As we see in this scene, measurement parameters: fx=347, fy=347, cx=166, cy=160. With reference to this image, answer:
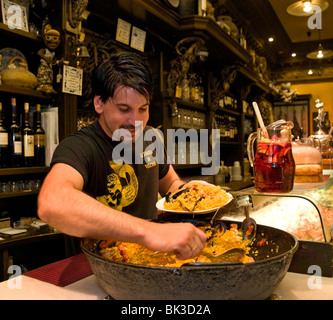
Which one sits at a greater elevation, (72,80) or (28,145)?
(72,80)

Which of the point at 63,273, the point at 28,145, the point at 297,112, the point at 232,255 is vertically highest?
the point at 297,112

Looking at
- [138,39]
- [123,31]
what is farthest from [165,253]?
[138,39]

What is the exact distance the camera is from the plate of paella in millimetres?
1233

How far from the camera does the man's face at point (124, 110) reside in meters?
1.43

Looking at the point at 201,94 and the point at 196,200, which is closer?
the point at 196,200

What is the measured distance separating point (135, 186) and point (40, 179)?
4.05ft

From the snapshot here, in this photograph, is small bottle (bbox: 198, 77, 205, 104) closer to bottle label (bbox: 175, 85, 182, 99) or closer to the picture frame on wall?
bottle label (bbox: 175, 85, 182, 99)

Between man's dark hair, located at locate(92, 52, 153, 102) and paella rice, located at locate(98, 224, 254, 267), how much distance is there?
25.7 inches

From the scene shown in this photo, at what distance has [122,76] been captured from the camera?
1437mm

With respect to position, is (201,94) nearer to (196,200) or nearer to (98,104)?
(98,104)

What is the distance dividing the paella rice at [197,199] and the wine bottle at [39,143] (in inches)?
56.5

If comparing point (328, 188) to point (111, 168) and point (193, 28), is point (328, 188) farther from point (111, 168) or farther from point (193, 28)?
point (193, 28)

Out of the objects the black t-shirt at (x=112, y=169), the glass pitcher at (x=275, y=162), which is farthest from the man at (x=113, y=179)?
the glass pitcher at (x=275, y=162)

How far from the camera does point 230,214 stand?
1.38 m
